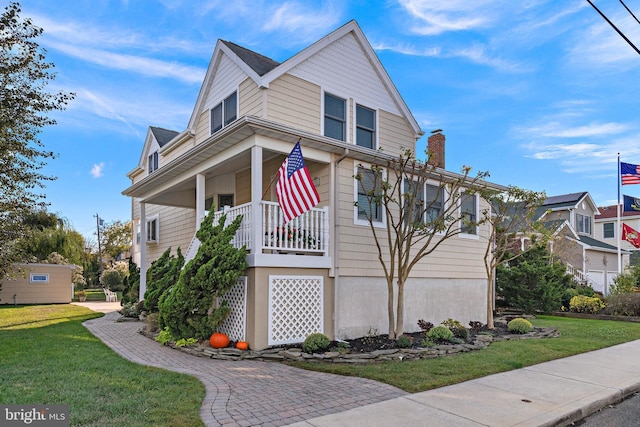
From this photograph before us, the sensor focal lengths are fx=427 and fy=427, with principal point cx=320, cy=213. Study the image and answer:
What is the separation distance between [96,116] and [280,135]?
1282cm

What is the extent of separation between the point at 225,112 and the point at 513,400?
34.2ft

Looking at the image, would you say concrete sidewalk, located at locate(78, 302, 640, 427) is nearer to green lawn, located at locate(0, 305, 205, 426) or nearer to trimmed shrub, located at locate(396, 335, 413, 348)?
green lawn, located at locate(0, 305, 205, 426)


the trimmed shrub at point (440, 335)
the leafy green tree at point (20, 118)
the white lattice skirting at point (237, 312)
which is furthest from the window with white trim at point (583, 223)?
the leafy green tree at point (20, 118)

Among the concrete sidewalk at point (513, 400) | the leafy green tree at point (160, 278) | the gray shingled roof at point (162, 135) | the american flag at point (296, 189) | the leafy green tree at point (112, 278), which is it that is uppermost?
the gray shingled roof at point (162, 135)

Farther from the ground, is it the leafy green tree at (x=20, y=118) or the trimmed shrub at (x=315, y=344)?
the leafy green tree at (x=20, y=118)

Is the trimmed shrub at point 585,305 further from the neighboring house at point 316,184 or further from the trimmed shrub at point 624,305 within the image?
the neighboring house at point 316,184

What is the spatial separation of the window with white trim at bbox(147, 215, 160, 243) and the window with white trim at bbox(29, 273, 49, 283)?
629 cm

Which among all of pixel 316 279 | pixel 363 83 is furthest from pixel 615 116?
pixel 316 279

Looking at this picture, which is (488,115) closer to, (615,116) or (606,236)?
(615,116)

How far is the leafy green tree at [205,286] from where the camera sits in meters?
8.27

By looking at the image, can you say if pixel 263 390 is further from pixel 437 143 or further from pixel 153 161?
pixel 153 161

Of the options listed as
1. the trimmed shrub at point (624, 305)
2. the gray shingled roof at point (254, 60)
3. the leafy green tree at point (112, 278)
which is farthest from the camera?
the leafy green tree at point (112, 278)

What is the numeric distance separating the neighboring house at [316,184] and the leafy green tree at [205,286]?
342 mm

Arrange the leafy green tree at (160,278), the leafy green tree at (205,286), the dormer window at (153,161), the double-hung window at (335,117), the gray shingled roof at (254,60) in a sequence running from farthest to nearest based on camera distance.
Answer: the dormer window at (153,161) → the double-hung window at (335,117) → the gray shingled roof at (254,60) → the leafy green tree at (160,278) → the leafy green tree at (205,286)
